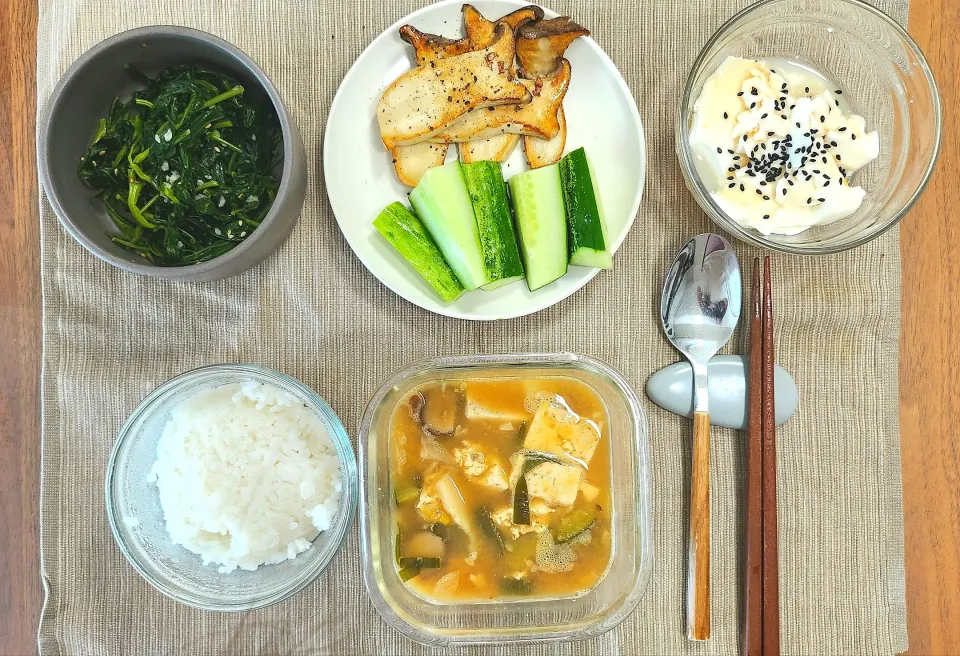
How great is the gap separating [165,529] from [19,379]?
62 cm

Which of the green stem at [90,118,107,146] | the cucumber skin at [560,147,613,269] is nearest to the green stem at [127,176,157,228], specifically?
the green stem at [90,118,107,146]

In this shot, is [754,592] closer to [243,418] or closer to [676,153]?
[676,153]

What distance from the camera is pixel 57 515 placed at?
5.97 feet

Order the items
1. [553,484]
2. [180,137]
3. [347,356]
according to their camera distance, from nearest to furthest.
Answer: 1. [180,137]
2. [553,484]
3. [347,356]

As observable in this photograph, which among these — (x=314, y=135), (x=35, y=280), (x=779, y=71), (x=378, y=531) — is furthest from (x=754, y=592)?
(x=35, y=280)

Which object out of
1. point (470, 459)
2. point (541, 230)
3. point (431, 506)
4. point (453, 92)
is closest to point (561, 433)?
point (470, 459)

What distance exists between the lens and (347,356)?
1833 mm

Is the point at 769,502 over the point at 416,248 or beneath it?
beneath

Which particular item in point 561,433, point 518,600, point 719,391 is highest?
point 719,391

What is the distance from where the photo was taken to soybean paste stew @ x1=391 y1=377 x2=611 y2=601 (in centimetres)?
171

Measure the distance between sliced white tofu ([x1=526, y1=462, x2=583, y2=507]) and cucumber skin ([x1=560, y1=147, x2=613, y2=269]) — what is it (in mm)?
523

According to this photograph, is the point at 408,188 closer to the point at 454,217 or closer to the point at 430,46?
the point at 454,217

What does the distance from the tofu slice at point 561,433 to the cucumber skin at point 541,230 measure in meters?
0.33

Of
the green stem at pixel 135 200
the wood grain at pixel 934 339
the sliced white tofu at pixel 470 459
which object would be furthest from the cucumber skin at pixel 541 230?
the wood grain at pixel 934 339
